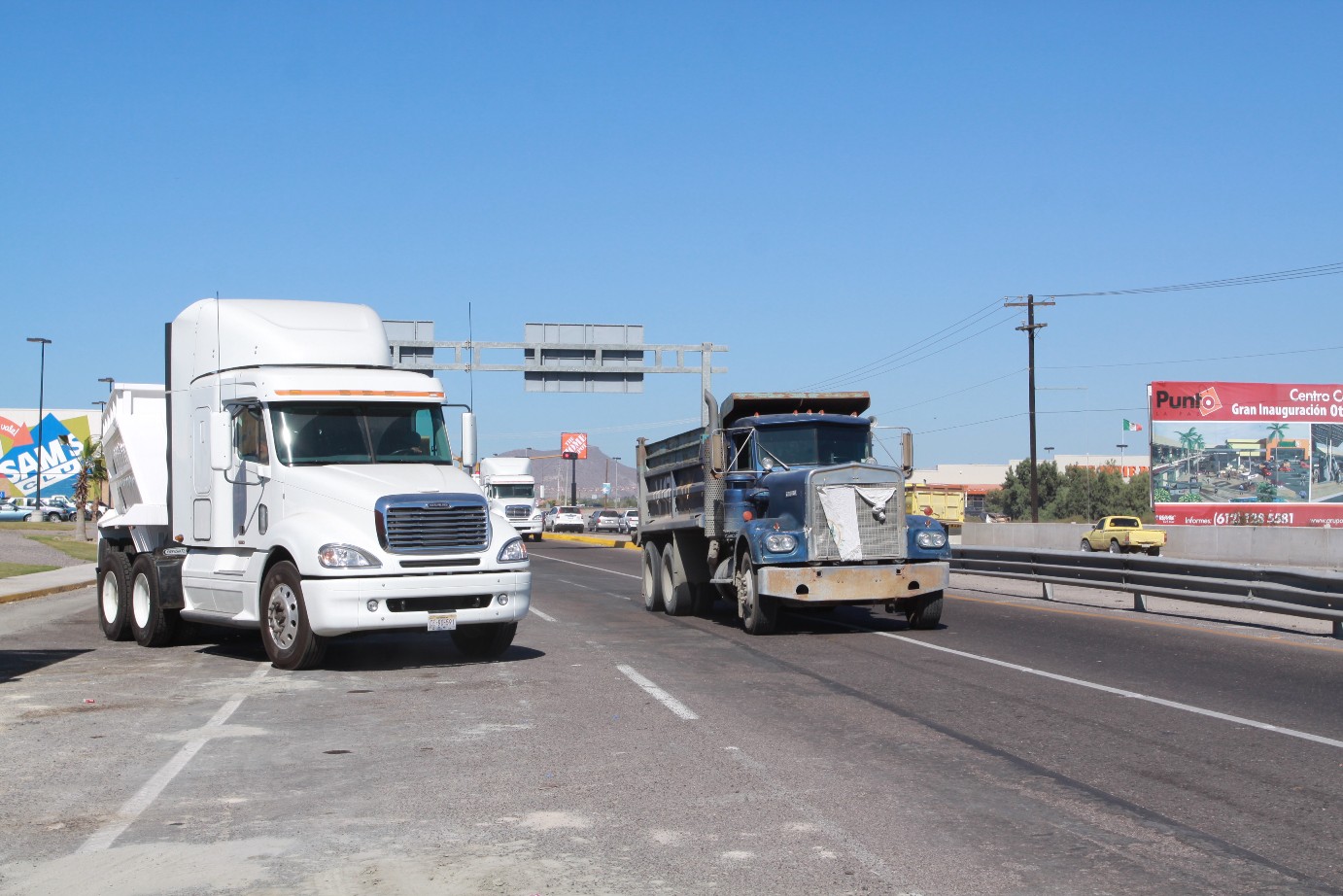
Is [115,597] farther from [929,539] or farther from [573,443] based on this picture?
[573,443]

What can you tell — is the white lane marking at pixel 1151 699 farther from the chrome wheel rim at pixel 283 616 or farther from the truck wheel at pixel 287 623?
the chrome wheel rim at pixel 283 616

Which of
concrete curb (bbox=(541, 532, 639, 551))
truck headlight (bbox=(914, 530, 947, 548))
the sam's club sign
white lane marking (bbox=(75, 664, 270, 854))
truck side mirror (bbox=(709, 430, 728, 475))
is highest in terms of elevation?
the sam's club sign

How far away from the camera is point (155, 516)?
14789 mm

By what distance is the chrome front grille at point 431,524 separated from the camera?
39.2 ft

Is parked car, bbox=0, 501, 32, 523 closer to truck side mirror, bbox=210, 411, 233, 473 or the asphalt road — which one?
truck side mirror, bbox=210, 411, 233, 473

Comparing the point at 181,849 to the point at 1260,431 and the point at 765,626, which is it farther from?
the point at 1260,431

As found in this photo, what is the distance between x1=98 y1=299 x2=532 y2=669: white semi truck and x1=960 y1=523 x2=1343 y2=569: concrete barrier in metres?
19.6

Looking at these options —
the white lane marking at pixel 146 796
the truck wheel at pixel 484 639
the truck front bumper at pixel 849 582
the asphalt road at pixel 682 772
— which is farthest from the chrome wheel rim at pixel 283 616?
the truck front bumper at pixel 849 582

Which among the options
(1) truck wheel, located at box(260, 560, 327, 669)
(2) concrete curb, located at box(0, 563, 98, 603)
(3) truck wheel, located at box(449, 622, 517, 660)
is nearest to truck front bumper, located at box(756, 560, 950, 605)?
(3) truck wheel, located at box(449, 622, 517, 660)

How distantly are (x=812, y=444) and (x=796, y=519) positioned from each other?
1.52m

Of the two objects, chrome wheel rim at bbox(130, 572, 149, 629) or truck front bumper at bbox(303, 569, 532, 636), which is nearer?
truck front bumper at bbox(303, 569, 532, 636)

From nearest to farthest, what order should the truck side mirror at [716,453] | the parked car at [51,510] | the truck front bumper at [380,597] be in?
1. the truck front bumper at [380,597]
2. the truck side mirror at [716,453]
3. the parked car at [51,510]

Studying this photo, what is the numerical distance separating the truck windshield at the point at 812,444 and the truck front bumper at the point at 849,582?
5.83 feet

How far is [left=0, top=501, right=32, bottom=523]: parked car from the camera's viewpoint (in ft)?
273
